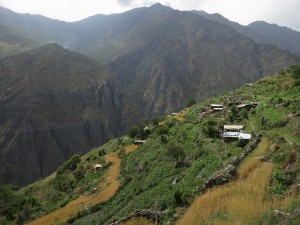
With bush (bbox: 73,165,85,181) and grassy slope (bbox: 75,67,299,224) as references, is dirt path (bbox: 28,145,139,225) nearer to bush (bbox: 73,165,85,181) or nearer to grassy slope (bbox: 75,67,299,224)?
grassy slope (bbox: 75,67,299,224)

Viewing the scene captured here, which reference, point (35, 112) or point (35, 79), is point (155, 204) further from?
point (35, 79)

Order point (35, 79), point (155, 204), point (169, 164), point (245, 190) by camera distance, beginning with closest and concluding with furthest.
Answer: point (245, 190) → point (155, 204) → point (169, 164) → point (35, 79)

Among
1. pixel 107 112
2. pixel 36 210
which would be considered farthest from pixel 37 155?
pixel 36 210

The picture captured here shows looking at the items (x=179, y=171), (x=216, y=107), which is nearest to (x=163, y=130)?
(x=216, y=107)

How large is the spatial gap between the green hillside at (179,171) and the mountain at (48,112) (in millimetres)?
88699

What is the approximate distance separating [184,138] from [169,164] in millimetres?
6520

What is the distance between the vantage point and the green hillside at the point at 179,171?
60.8 feet

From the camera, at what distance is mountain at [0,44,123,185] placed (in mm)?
146700

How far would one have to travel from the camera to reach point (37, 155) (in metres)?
151

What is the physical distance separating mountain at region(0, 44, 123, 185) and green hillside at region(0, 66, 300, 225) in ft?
291

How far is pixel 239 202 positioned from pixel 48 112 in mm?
150877

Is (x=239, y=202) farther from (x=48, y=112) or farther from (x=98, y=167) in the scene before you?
(x=48, y=112)

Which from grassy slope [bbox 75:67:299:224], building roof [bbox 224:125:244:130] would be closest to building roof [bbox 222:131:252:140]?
grassy slope [bbox 75:67:299:224]

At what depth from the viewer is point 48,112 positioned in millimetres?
160875
